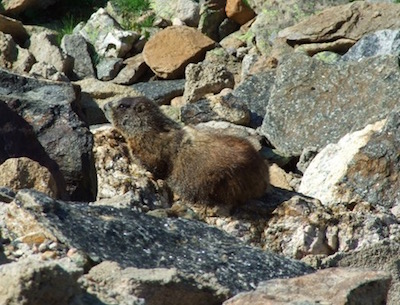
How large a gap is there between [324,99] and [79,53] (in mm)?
3790

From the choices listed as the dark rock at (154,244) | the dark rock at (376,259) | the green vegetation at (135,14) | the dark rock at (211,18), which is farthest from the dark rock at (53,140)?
the green vegetation at (135,14)

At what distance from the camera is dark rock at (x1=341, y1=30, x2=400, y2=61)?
43.6ft

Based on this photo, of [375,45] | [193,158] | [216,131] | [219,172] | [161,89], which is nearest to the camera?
[219,172]

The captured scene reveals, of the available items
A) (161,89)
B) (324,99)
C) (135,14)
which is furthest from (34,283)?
(135,14)

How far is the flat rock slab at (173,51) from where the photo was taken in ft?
47.8

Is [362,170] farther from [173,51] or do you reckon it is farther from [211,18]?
[211,18]

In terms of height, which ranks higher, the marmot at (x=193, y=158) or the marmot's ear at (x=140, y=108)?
the marmot's ear at (x=140, y=108)

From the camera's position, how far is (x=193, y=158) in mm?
9047

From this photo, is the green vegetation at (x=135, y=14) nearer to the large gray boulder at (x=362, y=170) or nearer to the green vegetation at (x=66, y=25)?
the green vegetation at (x=66, y=25)

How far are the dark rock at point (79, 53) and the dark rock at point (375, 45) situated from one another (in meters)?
3.29

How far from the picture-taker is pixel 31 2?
53.2 feet

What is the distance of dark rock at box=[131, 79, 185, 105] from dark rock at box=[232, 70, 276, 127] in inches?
34.4

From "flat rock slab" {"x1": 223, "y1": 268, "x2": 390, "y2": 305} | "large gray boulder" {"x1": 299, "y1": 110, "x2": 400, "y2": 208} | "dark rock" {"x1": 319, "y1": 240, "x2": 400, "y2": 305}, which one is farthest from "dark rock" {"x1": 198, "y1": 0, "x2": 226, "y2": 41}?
"flat rock slab" {"x1": 223, "y1": 268, "x2": 390, "y2": 305}

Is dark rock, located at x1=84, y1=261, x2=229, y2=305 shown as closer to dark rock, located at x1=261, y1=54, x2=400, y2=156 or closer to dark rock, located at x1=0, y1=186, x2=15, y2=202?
dark rock, located at x1=0, y1=186, x2=15, y2=202
